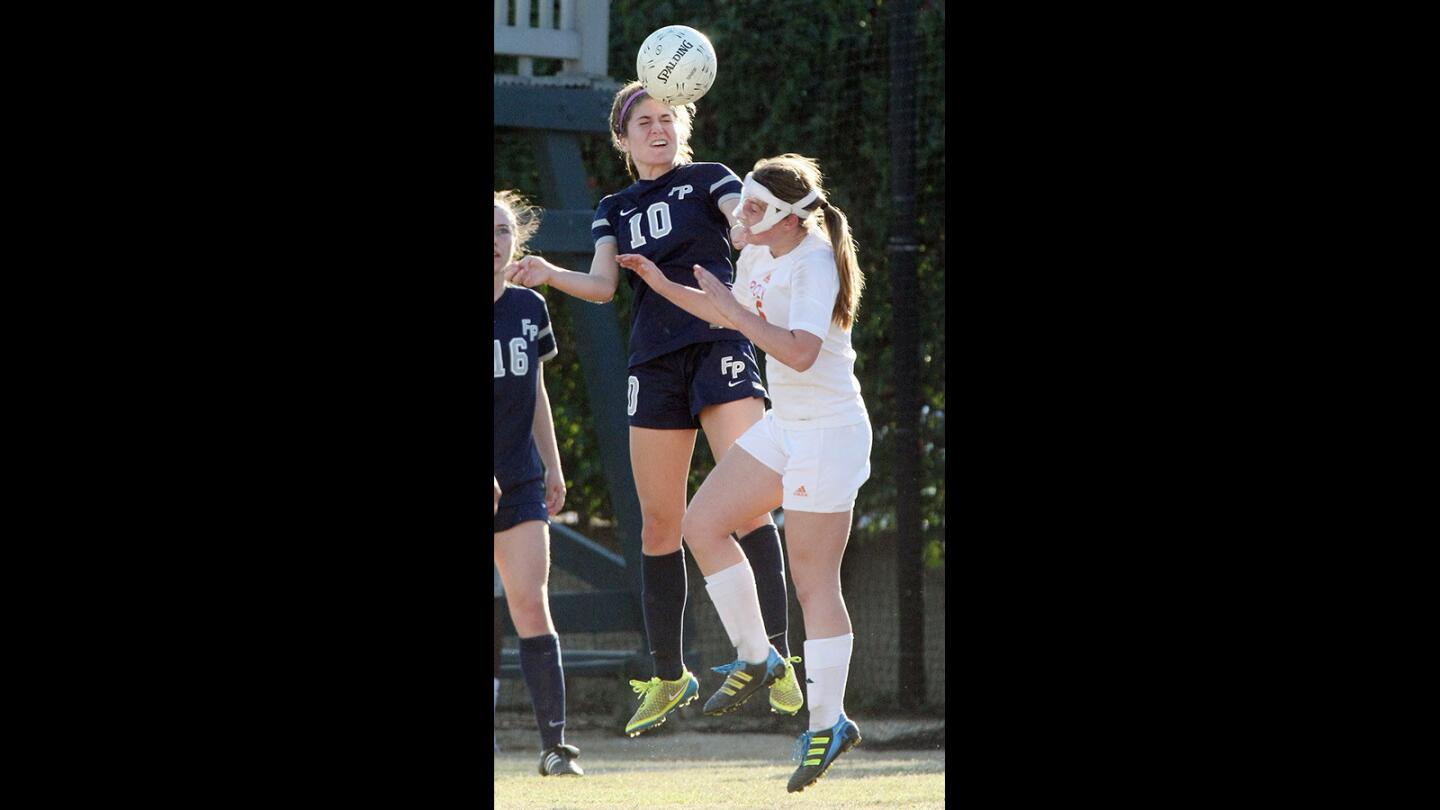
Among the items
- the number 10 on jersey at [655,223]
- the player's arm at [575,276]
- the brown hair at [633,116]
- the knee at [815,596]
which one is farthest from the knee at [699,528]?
the brown hair at [633,116]

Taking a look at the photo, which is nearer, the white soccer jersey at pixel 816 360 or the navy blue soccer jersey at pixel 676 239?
the white soccer jersey at pixel 816 360

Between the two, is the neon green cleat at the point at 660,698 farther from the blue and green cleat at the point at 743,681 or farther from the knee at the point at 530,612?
the knee at the point at 530,612

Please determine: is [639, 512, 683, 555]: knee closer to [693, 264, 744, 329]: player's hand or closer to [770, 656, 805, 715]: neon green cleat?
[770, 656, 805, 715]: neon green cleat

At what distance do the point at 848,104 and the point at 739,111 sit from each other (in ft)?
1.71

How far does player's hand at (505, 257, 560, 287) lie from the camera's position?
176 inches

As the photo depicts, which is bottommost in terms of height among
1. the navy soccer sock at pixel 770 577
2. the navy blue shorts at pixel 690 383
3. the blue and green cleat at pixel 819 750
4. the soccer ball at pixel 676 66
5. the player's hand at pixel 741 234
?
the blue and green cleat at pixel 819 750

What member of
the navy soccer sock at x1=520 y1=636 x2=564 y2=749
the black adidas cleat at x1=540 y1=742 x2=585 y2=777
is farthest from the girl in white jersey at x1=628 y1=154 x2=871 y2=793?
the black adidas cleat at x1=540 y1=742 x2=585 y2=777

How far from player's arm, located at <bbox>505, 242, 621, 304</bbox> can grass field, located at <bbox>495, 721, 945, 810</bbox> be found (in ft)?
4.68

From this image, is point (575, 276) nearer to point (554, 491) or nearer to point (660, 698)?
point (554, 491)

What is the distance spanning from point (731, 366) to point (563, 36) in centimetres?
316

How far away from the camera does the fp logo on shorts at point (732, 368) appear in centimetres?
497

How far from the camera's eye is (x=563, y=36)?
7.65 m
